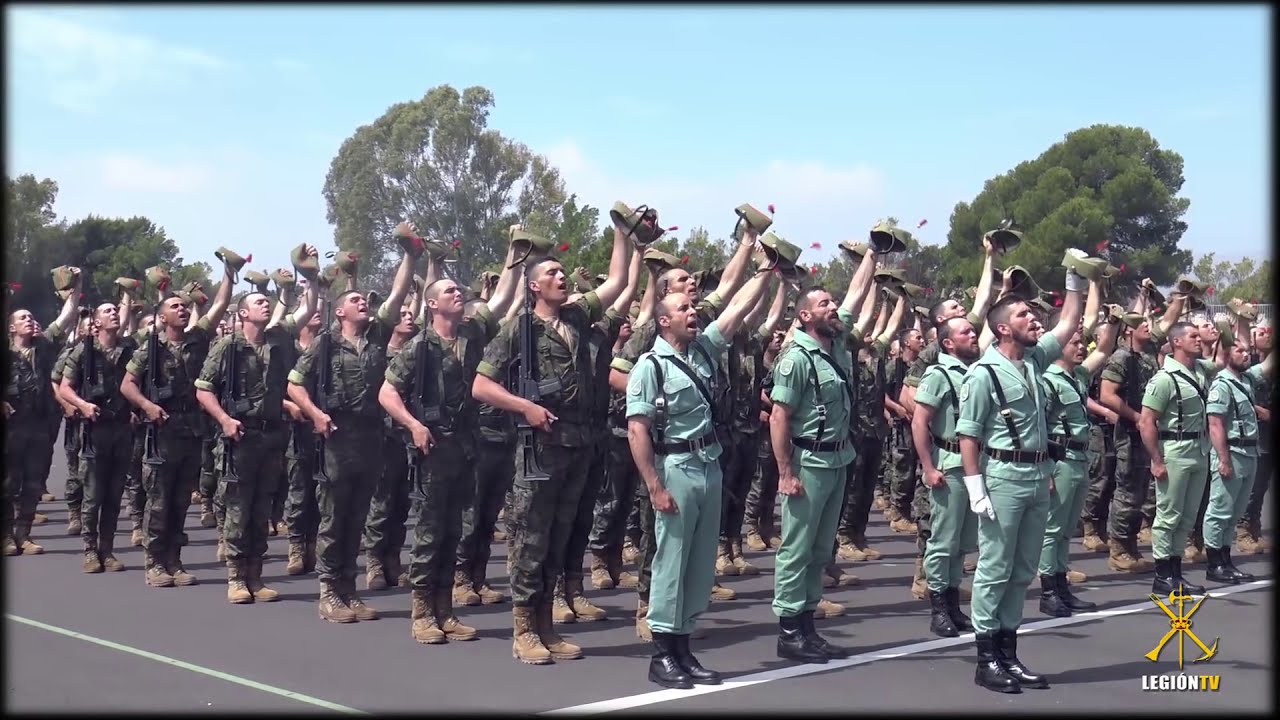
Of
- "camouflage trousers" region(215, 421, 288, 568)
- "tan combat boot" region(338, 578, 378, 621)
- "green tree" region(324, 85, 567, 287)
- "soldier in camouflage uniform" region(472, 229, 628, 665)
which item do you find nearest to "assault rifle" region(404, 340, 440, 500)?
"soldier in camouflage uniform" region(472, 229, 628, 665)

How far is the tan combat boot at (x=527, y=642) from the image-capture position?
7.41 m

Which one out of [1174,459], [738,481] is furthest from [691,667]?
[1174,459]

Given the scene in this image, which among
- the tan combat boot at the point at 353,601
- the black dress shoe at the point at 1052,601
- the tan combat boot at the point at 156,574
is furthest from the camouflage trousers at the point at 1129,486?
the tan combat boot at the point at 156,574

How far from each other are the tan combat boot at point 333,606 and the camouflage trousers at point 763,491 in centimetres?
446

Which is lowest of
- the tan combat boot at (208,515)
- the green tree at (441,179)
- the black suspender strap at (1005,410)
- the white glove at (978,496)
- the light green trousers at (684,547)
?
the tan combat boot at (208,515)

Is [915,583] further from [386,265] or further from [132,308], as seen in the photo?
[386,265]

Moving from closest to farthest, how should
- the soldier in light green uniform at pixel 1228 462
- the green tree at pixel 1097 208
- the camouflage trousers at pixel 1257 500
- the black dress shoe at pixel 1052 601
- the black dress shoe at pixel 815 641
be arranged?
the black dress shoe at pixel 815 641 < the black dress shoe at pixel 1052 601 < the soldier in light green uniform at pixel 1228 462 < the camouflage trousers at pixel 1257 500 < the green tree at pixel 1097 208

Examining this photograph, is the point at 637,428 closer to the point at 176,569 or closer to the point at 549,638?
the point at 549,638

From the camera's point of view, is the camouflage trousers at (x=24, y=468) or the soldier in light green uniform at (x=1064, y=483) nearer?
the soldier in light green uniform at (x=1064, y=483)

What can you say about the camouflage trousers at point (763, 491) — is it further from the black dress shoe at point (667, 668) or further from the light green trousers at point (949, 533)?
the black dress shoe at point (667, 668)

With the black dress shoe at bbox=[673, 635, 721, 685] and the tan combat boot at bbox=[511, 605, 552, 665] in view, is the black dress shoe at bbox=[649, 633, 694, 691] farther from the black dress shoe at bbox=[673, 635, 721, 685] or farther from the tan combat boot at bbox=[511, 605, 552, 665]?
the tan combat boot at bbox=[511, 605, 552, 665]

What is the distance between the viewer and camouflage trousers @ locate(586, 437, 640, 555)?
32.2 feet

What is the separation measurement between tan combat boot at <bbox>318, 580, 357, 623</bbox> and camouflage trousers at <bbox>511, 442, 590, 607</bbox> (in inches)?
68.4

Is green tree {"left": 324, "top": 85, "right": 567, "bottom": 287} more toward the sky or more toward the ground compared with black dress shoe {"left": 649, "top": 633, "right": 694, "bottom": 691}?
more toward the sky
